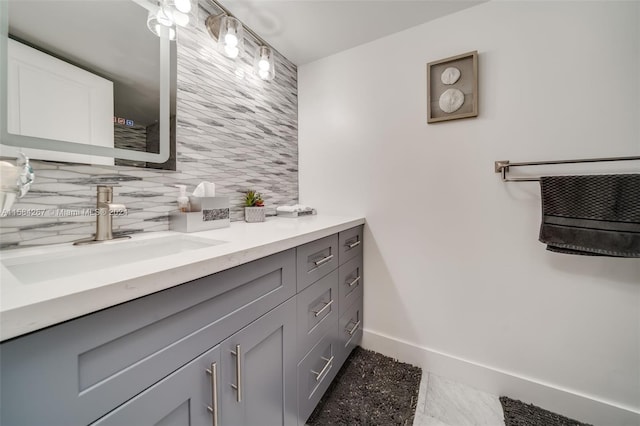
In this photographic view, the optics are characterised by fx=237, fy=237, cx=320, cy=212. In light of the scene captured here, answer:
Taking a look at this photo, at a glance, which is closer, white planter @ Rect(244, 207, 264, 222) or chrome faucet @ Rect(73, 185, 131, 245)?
chrome faucet @ Rect(73, 185, 131, 245)

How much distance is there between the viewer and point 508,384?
1.25 meters

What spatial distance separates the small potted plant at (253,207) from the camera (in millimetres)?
1404

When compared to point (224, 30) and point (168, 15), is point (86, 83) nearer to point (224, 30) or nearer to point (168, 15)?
point (168, 15)

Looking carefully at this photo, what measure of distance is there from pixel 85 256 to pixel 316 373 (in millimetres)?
1010

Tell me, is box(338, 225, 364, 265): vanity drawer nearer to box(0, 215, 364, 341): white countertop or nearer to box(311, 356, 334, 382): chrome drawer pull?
box(311, 356, 334, 382): chrome drawer pull

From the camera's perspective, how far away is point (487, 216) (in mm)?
1275

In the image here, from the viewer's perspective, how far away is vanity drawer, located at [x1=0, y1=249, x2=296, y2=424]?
35cm

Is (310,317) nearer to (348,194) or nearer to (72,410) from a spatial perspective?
(72,410)

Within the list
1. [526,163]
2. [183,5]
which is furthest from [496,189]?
[183,5]

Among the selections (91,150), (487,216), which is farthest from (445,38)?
(91,150)

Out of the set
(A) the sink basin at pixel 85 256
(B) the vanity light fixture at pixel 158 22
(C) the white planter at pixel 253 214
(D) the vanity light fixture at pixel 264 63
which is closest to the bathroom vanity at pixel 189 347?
(A) the sink basin at pixel 85 256

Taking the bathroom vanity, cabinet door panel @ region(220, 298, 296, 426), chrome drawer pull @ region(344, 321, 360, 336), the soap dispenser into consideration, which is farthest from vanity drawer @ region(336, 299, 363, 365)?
the soap dispenser

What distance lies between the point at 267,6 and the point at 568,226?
182cm

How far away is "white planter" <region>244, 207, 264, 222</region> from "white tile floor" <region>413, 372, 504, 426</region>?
1.29m
